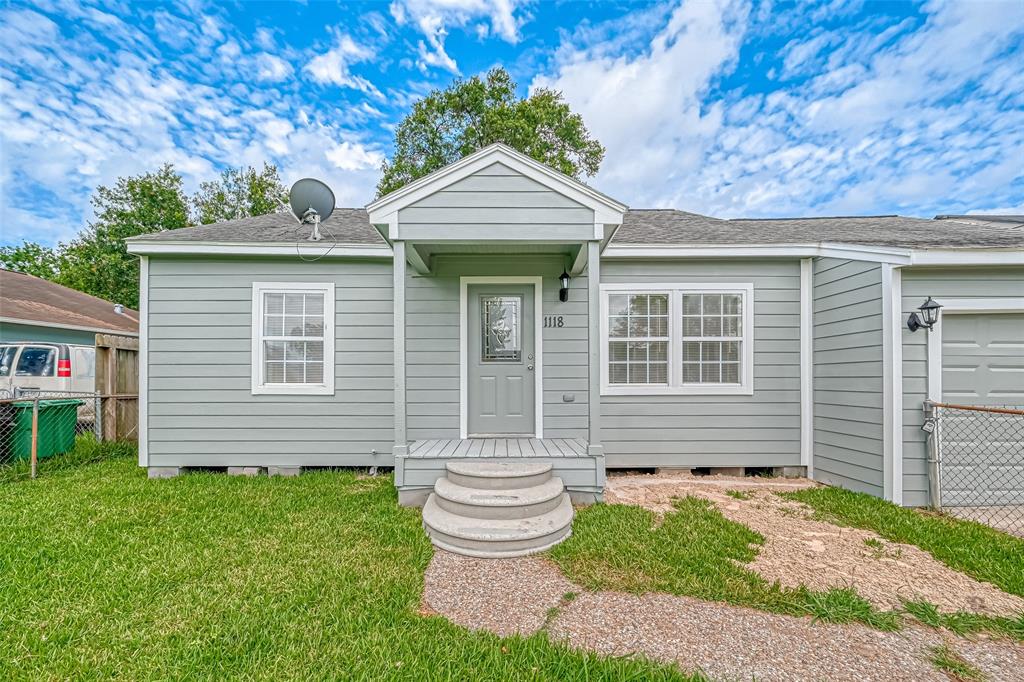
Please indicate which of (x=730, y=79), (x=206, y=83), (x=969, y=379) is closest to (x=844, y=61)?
(x=730, y=79)

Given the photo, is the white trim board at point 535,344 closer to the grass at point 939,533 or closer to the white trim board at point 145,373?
the grass at point 939,533

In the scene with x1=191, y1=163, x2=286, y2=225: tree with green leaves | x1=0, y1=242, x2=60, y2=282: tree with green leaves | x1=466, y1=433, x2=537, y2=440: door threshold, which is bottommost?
x1=466, y1=433, x2=537, y2=440: door threshold

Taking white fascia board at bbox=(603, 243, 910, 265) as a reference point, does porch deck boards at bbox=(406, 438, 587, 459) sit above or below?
below

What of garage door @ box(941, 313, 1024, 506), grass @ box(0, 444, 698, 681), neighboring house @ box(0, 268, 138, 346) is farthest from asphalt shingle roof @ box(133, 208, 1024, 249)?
neighboring house @ box(0, 268, 138, 346)

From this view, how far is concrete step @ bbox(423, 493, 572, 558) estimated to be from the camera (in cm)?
282

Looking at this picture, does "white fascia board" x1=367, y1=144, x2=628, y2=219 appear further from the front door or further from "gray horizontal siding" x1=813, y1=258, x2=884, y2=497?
"gray horizontal siding" x1=813, y1=258, x2=884, y2=497

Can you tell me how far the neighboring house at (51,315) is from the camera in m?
8.42

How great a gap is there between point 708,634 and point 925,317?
380cm

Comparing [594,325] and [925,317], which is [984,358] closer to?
[925,317]

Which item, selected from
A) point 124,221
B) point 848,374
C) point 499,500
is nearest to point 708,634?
point 499,500

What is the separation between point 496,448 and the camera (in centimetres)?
402

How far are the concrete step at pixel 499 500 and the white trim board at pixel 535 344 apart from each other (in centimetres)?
127

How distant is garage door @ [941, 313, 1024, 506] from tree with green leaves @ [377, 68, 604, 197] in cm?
1148

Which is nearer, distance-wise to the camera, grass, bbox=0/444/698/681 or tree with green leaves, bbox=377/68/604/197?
grass, bbox=0/444/698/681
